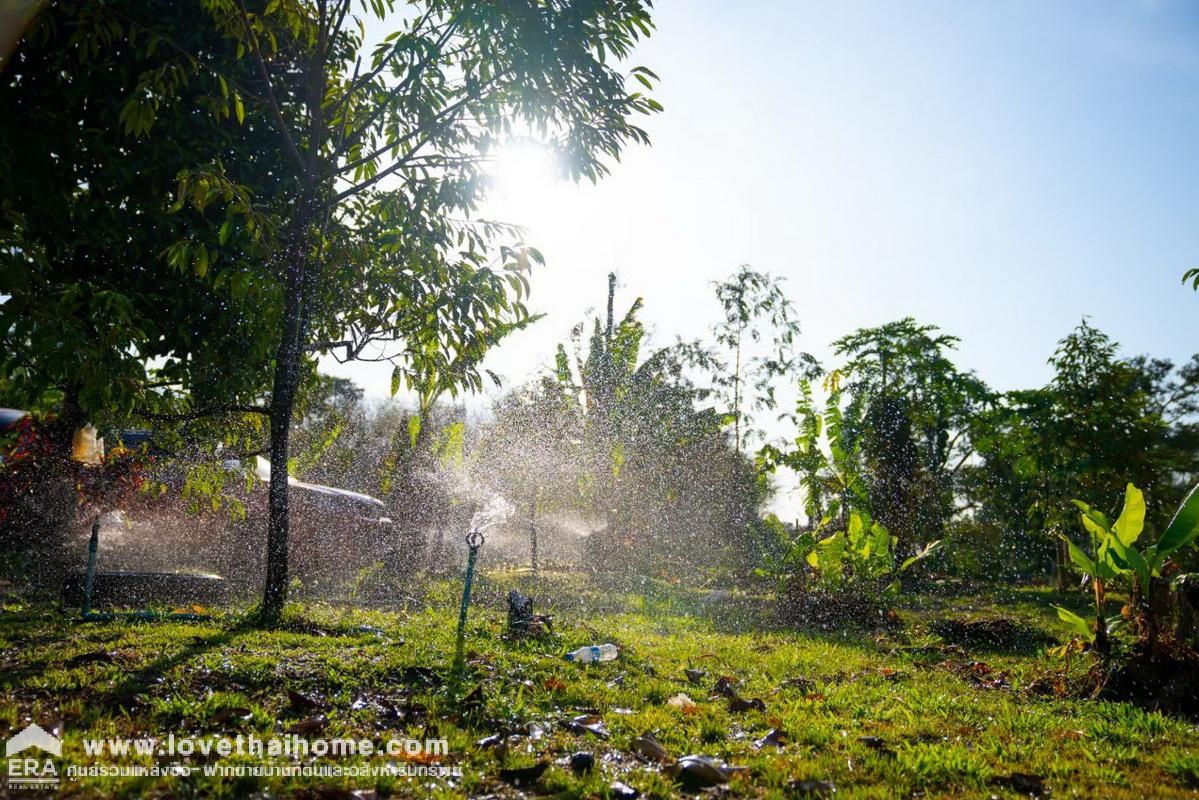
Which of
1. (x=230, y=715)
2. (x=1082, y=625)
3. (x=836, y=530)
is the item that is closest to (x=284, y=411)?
(x=230, y=715)

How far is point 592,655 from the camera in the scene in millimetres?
5543

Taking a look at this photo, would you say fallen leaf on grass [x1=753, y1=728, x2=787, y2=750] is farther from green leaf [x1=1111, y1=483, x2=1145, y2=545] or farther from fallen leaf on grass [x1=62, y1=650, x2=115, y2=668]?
fallen leaf on grass [x1=62, y1=650, x2=115, y2=668]

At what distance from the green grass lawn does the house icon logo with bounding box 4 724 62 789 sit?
0.28ft

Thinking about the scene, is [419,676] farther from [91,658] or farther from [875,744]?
[875,744]

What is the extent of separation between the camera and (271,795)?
2406 millimetres

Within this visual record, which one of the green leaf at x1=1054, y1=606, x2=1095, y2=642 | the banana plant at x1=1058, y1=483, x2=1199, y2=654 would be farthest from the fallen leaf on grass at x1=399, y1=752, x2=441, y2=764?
the green leaf at x1=1054, y1=606, x2=1095, y2=642

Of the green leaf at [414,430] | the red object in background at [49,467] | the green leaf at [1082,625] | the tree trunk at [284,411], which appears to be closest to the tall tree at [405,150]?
the tree trunk at [284,411]

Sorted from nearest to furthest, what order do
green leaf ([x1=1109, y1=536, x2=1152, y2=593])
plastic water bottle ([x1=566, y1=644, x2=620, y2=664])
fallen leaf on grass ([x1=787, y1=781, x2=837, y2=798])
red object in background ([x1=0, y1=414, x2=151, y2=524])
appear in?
fallen leaf on grass ([x1=787, y1=781, x2=837, y2=798]) < green leaf ([x1=1109, y1=536, x2=1152, y2=593]) < plastic water bottle ([x1=566, y1=644, x2=620, y2=664]) < red object in background ([x1=0, y1=414, x2=151, y2=524])

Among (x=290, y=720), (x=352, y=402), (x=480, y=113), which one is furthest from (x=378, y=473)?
(x=352, y=402)

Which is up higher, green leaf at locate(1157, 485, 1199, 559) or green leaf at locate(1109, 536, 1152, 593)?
green leaf at locate(1157, 485, 1199, 559)

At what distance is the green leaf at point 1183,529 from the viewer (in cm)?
493

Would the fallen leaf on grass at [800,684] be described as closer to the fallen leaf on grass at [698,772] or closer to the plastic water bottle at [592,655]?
the plastic water bottle at [592,655]

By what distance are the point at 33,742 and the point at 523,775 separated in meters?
2.02

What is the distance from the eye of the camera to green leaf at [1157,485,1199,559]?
4.93m
